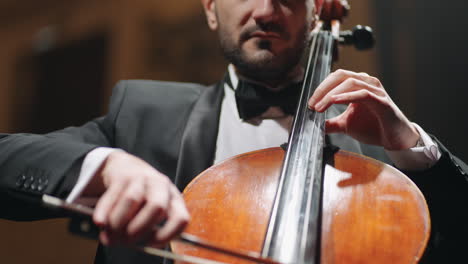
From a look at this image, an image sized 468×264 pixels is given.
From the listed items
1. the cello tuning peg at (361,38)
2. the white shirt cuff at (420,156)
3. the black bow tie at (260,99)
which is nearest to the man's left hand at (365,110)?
the white shirt cuff at (420,156)

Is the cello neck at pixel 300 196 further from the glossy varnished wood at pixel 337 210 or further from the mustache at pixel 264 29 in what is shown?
the mustache at pixel 264 29

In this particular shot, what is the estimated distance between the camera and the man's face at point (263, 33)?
3.26 feet

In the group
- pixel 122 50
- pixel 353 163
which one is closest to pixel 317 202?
pixel 353 163

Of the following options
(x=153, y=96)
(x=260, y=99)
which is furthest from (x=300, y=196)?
(x=153, y=96)

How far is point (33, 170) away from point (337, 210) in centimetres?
51

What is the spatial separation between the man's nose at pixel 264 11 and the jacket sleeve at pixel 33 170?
0.53 meters

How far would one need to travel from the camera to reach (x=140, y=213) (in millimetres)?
435

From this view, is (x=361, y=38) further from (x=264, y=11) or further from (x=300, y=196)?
(x=300, y=196)

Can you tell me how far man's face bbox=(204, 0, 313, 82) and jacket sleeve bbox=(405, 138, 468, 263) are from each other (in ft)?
1.44

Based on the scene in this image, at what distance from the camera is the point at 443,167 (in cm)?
83

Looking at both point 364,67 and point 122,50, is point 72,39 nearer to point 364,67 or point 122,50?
point 122,50

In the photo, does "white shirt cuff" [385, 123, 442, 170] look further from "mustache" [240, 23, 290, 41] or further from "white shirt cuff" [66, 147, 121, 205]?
"white shirt cuff" [66, 147, 121, 205]

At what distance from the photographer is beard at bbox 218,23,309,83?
3.30 ft

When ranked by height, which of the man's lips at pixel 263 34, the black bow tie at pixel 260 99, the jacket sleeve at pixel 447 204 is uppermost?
the man's lips at pixel 263 34
